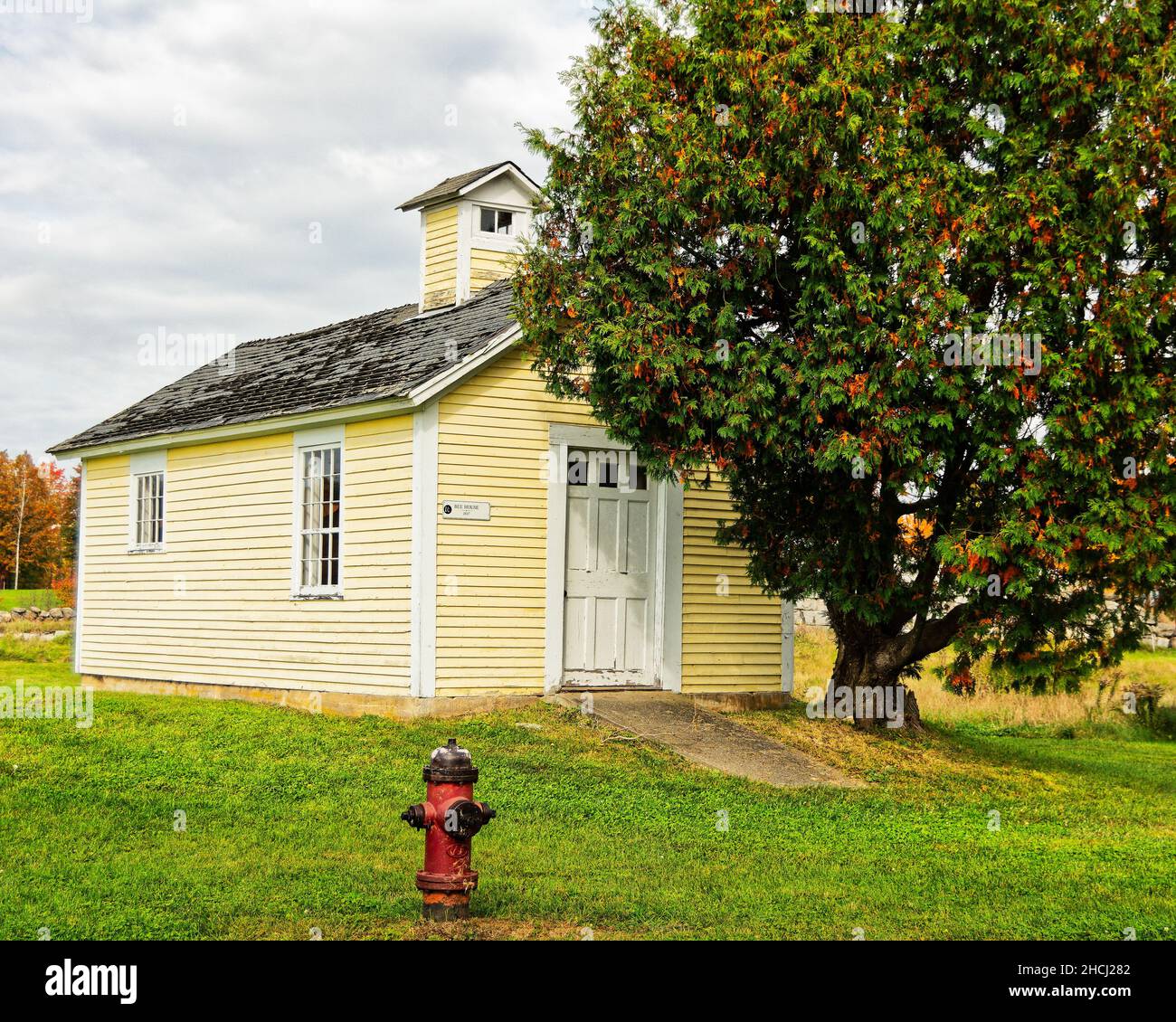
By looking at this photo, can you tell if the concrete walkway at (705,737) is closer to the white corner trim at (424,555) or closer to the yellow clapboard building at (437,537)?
the yellow clapboard building at (437,537)

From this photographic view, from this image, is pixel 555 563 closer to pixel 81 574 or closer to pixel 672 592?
pixel 672 592

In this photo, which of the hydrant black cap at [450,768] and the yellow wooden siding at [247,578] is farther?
the yellow wooden siding at [247,578]

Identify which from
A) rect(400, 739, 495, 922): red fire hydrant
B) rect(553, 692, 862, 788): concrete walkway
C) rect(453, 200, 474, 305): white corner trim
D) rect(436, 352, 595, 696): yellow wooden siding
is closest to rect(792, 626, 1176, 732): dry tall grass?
rect(553, 692, 862, 788): concrete walkway

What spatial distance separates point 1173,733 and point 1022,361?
11.2 metres

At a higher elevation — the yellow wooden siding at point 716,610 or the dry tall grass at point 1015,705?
the yellow wooden siding at point 716,610

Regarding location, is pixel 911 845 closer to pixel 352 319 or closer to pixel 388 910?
pixel 388 910

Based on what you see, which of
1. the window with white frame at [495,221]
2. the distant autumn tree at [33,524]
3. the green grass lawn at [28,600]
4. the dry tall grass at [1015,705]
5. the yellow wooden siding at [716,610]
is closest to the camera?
the yellow wooden siding at [716,610]

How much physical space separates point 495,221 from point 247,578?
20.0 feet

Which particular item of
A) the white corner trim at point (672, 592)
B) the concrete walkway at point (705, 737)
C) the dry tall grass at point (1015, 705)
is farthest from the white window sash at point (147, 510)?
the dry tall grass at point (1015, 705)

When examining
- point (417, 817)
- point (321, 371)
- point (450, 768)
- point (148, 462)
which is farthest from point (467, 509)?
point (417, 817)

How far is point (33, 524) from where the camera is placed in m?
69.3

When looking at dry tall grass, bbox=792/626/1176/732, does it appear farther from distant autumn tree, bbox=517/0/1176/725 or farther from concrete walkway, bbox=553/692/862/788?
distant autumn tree, bbox=517/0/1176/725

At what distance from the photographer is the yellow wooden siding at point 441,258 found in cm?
1844

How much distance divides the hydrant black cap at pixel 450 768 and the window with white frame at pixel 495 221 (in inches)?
489
